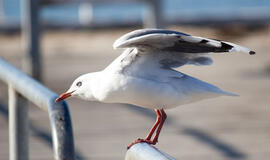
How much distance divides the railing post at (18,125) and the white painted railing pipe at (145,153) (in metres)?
0.70

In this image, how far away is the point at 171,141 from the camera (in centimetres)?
387

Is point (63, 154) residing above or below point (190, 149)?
above

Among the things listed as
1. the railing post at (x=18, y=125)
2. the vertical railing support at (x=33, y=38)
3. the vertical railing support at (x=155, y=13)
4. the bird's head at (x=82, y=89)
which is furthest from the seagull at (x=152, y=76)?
the vertical railing support at (x=155, y=13)

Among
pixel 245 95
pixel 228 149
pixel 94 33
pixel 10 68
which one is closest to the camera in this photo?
pixel 10 68

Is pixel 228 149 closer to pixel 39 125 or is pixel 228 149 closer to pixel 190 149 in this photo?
pixel 190 149

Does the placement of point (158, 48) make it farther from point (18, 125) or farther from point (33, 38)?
point (33, 38)

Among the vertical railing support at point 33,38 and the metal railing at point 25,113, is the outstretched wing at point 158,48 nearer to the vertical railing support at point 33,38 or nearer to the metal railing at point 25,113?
the metal railing at point 25,113

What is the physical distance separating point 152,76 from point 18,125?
1.71 ft

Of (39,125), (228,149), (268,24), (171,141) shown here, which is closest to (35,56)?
(39,125)

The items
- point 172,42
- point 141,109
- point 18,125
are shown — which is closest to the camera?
point 172,42

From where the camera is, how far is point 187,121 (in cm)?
426

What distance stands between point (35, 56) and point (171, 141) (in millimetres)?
1813

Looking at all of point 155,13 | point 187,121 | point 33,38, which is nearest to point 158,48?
point 187,121

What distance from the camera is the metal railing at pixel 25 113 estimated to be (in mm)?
1418
